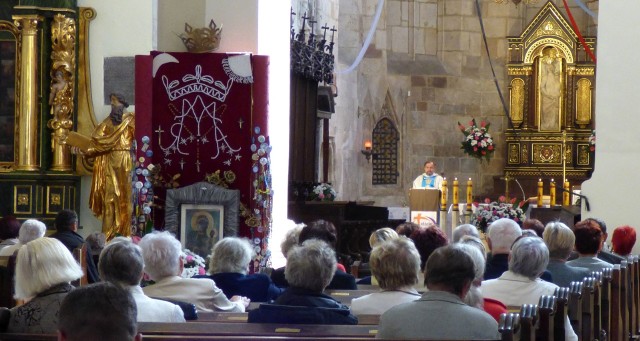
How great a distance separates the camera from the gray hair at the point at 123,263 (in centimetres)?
504

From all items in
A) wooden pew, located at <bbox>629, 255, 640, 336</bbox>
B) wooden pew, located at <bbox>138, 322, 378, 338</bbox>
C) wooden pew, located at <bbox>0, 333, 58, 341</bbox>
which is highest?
wooden pew, located at <bbox>0, 333, 58, 341</bbox>

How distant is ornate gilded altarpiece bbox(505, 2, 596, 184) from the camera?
68.9ft

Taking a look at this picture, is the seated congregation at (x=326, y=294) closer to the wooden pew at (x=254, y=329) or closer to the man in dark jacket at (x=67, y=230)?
the wooden pew at (x=254, y=329)

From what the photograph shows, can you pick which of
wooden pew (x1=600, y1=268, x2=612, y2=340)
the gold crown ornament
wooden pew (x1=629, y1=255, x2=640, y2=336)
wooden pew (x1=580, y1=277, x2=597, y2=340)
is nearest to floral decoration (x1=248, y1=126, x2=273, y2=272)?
the gold crown ornament

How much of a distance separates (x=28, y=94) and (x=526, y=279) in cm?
703

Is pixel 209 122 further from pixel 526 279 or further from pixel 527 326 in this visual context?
pixel 527 326

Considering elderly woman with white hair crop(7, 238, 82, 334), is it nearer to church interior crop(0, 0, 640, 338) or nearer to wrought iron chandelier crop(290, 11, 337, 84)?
church interior crop(0, 0, 640, 338)

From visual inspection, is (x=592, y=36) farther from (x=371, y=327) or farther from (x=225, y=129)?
(x=371, y=327)

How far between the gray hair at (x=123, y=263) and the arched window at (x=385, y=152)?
51.3 ft

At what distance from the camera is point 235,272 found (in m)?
6.59

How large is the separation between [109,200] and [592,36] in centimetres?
1263

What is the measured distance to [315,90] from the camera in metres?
16.5

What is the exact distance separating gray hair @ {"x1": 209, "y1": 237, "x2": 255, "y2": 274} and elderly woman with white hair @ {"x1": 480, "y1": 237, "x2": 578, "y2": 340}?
1367 millimetres

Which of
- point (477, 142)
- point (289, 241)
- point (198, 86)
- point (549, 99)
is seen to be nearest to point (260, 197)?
point (198, 86)
